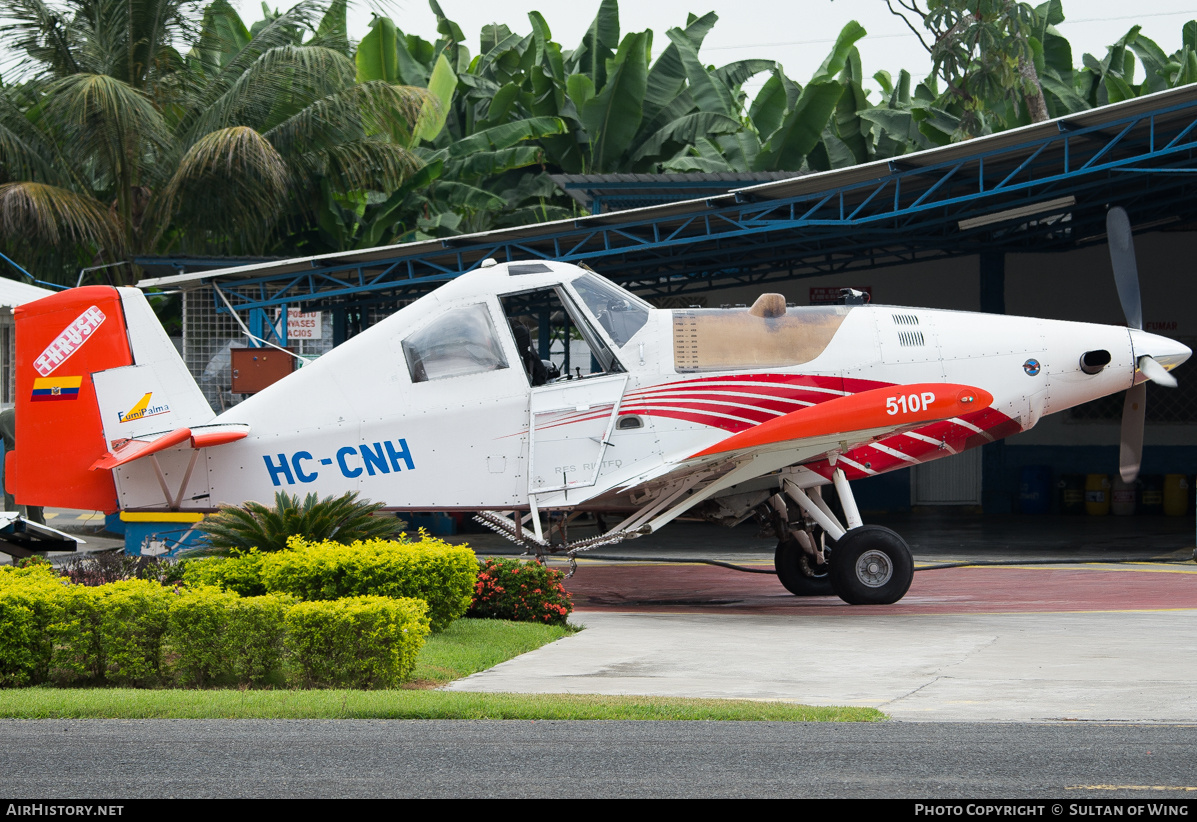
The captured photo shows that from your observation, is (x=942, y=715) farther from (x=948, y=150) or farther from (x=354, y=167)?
(x=354, y=167)

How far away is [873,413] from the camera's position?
10648 millimetres

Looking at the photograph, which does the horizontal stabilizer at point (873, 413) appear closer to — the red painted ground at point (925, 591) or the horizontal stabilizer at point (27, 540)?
the red painted ground at point (925, 591)

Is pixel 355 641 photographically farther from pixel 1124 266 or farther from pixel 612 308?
pixel 1124 266

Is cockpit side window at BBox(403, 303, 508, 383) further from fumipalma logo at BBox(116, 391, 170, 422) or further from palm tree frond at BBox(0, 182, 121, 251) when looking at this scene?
palm tree frond at BBox(0, 182, 121, 251)

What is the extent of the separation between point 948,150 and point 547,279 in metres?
6.76

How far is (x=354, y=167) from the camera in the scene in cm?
2353

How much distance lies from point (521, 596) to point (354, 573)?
1770 millimetres

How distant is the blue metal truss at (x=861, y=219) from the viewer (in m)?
16.1

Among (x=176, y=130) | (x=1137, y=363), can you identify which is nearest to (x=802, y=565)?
(x=1137, y=363)

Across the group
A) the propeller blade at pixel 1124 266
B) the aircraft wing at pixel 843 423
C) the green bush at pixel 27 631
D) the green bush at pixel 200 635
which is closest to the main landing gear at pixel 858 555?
the aircraft wing at pixel 843 423

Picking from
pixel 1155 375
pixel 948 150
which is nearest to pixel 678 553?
pixel 948 150

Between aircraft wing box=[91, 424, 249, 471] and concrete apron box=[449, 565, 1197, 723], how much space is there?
3561mm

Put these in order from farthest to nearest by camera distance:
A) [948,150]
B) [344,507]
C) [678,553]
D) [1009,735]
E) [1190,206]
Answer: [1190,206] < [678,553] < [948,150] < [344,507] < [1009,735]

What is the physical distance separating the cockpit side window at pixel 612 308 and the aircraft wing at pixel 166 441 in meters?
3.33
